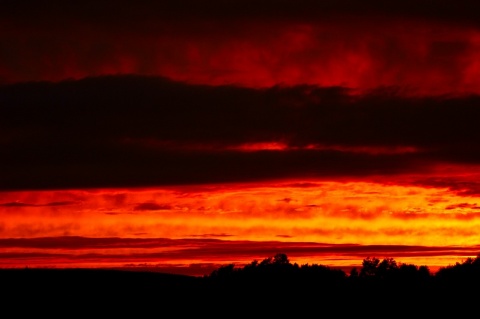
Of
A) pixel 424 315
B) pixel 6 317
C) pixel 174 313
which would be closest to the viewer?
pixel 6 317

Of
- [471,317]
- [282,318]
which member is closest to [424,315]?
[471,317]

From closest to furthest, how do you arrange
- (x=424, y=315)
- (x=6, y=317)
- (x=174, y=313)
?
(x=6, y=317), (x=174, y=313), (x=424, y=315)

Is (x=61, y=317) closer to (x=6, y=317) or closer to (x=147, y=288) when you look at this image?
(x=6, y=317)

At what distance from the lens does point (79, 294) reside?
623ft

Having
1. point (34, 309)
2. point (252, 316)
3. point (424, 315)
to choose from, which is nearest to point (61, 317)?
point (34, 309)

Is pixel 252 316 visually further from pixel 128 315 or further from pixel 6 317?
pixel 6 317

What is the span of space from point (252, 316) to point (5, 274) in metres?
37.4

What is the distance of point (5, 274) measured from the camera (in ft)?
650

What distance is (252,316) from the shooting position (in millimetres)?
198875

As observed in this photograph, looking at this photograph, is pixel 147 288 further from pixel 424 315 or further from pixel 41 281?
pixel 424 315

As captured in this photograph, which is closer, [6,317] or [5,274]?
[6,317]

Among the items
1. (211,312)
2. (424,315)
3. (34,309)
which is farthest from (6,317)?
(424,315)

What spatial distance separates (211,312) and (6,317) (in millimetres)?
33429

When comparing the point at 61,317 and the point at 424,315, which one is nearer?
the point at 61,317
